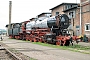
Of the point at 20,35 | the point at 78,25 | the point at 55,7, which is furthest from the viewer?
the point at 55,7

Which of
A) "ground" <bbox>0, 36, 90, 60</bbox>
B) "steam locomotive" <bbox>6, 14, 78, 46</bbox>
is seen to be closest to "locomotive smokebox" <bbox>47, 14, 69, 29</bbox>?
"steam locomotive" <bbox>6, 14, 78, 46</bbox>

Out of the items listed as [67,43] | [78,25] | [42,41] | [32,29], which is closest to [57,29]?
[67,43]

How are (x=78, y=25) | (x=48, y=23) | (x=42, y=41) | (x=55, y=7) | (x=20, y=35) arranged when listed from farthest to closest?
(x=55, y=7), (x=20, y=35), (x=78, y=25), (x=42, y=41), (x=48, y=23)

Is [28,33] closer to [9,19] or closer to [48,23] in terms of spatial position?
[48,23]

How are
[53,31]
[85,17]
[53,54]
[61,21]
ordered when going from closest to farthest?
[53,54], [61,21], [53,31], [85,17]

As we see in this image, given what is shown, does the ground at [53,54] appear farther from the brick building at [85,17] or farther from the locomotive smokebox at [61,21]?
the brick building at [85,17]

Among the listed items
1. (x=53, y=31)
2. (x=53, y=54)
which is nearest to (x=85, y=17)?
(x=53, y=31)

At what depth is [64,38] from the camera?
24016 mm

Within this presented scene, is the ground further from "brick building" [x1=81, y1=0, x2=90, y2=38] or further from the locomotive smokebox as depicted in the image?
"brick building" [x1=81, y1=0, x2=90, y2=38]

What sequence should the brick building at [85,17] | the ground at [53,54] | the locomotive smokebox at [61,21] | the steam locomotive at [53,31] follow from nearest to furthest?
the ground at [53,54] → the steam locomotive at [53,31] → the locomotive smokebox at [61,21] → the brick building at [85,17]

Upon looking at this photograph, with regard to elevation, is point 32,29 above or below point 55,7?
below

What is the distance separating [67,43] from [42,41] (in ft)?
24.1

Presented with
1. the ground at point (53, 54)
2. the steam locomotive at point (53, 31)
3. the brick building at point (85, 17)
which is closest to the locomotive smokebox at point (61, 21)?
the steam locomotive at point (53, 31)

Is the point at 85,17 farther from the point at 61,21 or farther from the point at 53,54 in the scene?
the point at 53,54
